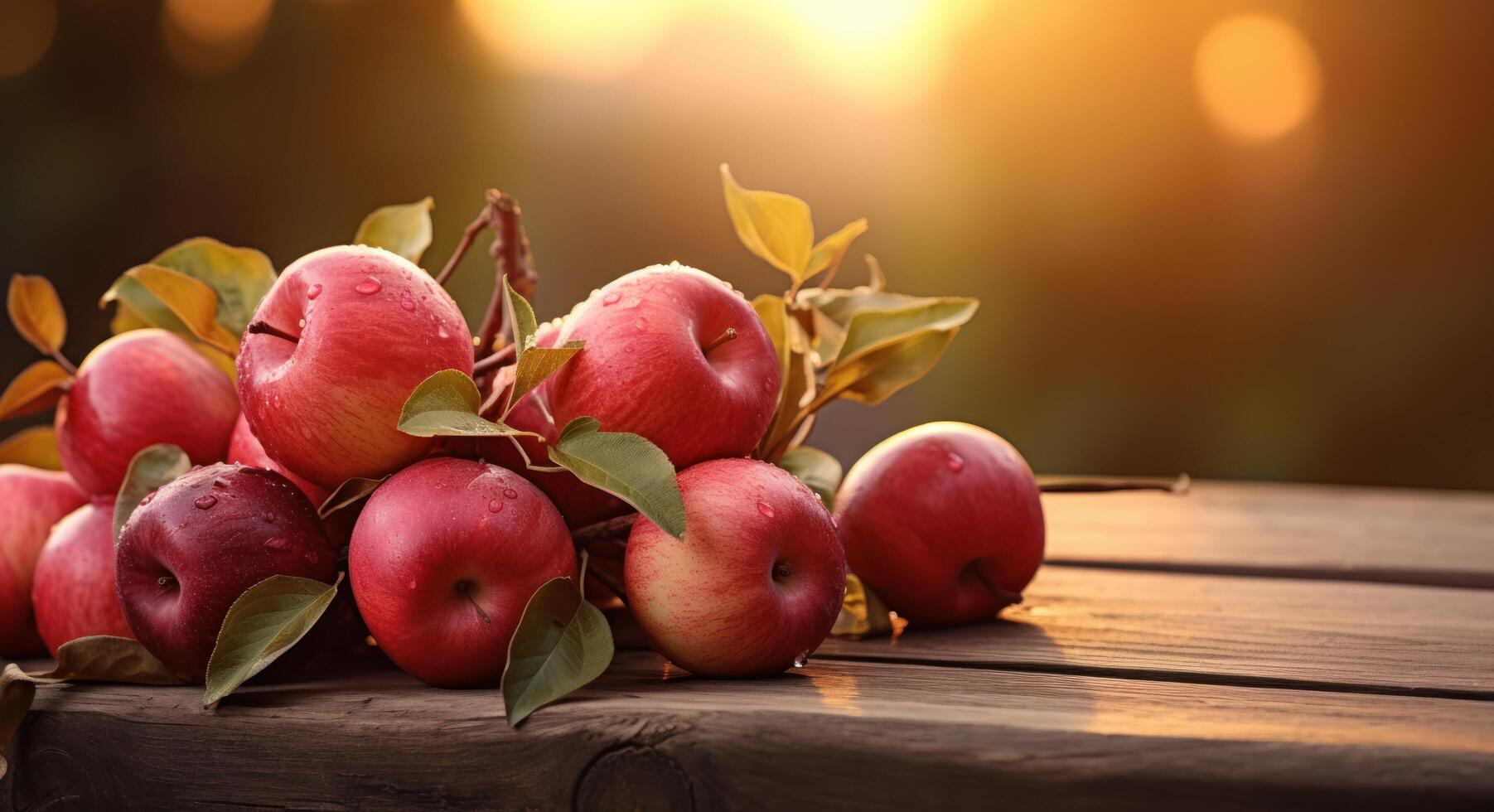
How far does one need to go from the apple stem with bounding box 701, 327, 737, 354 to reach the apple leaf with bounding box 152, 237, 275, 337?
0.30 metres

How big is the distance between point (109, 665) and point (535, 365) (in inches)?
10.6

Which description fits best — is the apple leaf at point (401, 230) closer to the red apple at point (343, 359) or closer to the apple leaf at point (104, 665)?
the red apple at point (343, 359)

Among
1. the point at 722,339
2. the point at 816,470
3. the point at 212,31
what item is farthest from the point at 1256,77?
the point at 722,339

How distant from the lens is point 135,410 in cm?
73

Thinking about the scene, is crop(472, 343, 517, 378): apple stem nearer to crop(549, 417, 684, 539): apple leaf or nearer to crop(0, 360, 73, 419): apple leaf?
crop(549, 417, 684, 539): apple leaf

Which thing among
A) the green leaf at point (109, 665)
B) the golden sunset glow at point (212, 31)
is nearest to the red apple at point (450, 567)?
the green leaf at point (109, 665)

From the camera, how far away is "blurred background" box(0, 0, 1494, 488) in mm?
3055

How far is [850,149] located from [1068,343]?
895 mm

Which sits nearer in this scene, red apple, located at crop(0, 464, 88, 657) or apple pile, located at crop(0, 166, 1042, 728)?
apple pile, located at crop(0, 166, 1042, 728)

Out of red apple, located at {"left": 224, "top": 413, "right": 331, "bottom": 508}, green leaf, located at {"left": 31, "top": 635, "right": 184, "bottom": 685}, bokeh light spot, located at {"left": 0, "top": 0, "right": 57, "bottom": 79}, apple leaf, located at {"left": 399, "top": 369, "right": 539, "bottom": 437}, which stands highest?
bokeh light spot, located at {"left": 0, "top": 0, "right": 57, "bottom": 79}

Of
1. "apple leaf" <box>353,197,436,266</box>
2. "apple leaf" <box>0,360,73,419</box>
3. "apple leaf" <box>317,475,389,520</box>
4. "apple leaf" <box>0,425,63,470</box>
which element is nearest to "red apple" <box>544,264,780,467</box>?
"apple leaf" <box>317,475,389,520</box>

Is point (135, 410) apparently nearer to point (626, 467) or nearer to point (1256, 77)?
point (626, 467)

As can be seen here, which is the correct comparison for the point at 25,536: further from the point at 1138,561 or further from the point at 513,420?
the point at 1138,561

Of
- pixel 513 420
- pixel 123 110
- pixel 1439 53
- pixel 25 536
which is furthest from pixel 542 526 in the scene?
pixel 1439 53
